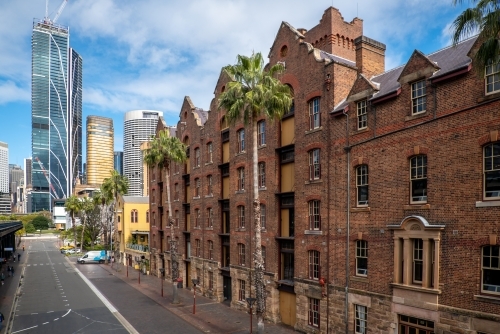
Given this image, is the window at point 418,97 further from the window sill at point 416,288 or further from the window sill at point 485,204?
the window sill at point 416,288

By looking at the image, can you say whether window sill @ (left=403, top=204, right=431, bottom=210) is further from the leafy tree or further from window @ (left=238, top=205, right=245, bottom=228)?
the leafy tree

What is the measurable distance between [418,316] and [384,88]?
11.9 meters

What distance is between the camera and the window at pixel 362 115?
21266mm

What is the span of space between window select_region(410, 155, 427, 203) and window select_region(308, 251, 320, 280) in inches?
314

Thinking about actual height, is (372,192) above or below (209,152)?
below

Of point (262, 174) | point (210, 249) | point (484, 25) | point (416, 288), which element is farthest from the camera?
point (210, 249)

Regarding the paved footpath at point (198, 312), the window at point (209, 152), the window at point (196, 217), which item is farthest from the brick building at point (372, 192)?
the window at point (196, 217)

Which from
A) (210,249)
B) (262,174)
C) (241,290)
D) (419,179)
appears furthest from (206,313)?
(419,179)

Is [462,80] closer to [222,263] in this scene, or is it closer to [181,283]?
[222,263]

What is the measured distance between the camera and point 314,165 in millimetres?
24359

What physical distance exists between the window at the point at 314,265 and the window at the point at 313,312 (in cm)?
151

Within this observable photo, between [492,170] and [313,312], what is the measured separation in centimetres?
1407

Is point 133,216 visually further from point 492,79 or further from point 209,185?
point 492,79

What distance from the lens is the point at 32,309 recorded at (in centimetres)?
3294
